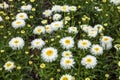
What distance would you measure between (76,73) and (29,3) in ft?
6.52

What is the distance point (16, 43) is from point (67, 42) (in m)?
0.67

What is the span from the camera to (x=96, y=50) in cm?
427

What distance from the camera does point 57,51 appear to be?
4.29 m

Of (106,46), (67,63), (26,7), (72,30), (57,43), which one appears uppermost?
(26,7)

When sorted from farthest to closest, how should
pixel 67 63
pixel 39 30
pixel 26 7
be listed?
pixel 26 7, pixel 39 30, pixel 67 63

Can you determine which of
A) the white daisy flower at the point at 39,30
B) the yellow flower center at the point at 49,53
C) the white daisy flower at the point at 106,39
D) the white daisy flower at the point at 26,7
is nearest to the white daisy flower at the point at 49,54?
the yellow flower center at the point at 49,53

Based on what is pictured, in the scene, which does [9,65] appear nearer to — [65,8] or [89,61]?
[89,61]

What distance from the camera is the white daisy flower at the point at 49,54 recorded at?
4.12m

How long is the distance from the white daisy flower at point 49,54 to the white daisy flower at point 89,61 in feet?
1.13

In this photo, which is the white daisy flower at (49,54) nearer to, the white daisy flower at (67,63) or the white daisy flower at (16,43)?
the white daisy flower at (67,63)

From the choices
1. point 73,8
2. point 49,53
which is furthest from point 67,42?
point 73,8

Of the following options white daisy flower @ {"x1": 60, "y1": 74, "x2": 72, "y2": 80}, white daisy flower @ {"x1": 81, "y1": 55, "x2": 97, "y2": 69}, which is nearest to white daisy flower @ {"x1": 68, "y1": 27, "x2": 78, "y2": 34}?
white daisy flower @ {"x1": 81, "y1": 55, "x2": 97, "y2": 69}

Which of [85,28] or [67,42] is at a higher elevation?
[85,28]

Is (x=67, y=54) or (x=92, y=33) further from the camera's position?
(x=92, y=33)
